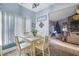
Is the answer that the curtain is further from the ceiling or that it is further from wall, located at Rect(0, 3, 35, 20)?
the ceiling

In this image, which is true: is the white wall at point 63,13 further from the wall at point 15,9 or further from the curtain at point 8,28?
the curtain at point 8,28

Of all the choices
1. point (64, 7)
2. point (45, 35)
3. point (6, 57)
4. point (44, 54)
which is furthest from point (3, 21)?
point (64, 7)

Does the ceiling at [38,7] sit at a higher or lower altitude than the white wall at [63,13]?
higher

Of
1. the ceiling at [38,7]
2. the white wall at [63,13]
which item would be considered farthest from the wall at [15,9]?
the white wall at [63,13]

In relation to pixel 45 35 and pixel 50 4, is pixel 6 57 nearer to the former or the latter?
pixel 45 35

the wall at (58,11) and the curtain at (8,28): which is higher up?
the wall at (58,11)

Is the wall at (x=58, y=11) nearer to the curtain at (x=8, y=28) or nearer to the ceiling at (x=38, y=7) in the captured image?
the ceiling at (x=38, y=7)

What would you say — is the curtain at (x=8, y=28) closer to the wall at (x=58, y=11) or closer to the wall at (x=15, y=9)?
the wall at (x=15, y=9)

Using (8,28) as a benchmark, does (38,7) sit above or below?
above

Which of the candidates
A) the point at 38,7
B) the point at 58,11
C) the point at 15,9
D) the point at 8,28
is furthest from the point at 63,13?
the point at 8,28

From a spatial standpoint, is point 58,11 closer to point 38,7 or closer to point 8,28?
point 38,7

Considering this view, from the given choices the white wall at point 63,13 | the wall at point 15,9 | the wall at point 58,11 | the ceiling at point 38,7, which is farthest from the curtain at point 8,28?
the white wall at point 63,13

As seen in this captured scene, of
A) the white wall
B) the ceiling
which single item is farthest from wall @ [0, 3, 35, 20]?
the white wall

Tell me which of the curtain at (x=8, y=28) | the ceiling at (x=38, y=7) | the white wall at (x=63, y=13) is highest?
the ceiling at (x=38, y=7)
